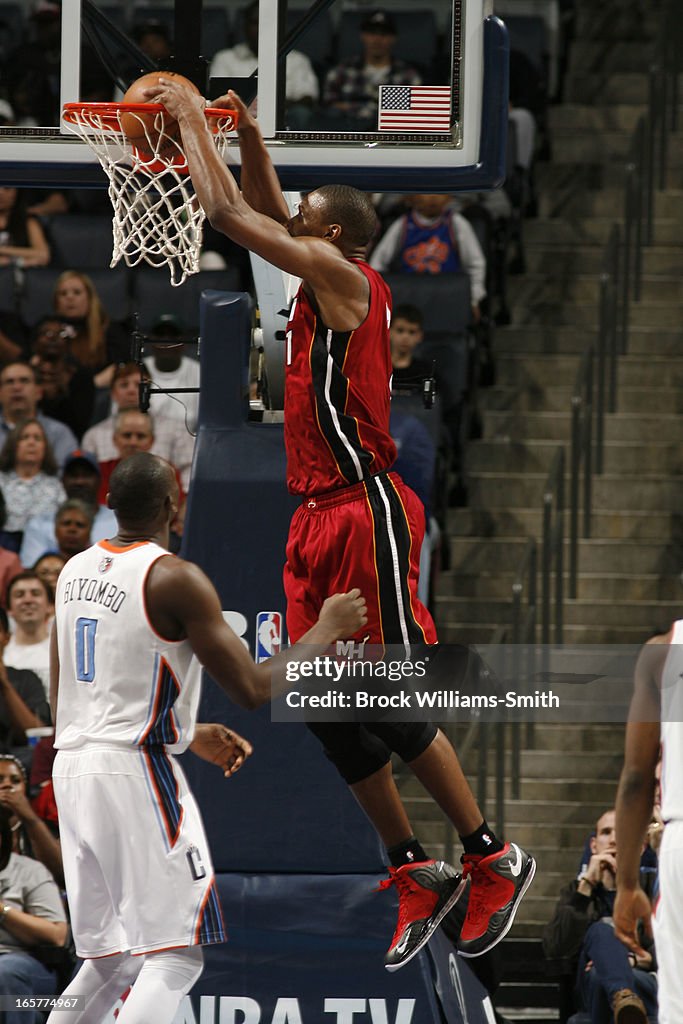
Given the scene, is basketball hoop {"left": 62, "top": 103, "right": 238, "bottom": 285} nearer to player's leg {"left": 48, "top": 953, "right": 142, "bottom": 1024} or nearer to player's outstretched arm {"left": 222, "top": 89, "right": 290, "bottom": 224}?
player's outstretched arm {"left": 222, "top": 89, "right": 290, "bottom": 224}

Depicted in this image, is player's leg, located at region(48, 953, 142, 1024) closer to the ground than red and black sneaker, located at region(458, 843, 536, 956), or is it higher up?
closer to the ground

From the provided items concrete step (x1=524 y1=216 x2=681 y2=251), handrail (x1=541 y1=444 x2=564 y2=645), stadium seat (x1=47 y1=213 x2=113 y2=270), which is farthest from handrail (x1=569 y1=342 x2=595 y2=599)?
stadium seat (x1=47 y1=213 x2=113 y2=270)

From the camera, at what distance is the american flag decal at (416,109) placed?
238 inches

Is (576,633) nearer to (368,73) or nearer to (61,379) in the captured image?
(61,379)

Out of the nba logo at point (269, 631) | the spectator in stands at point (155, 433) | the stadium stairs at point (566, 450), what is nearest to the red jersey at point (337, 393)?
the nba logo at point (269, 631)

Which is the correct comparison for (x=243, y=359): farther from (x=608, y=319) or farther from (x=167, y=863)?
(x=608, y=319)

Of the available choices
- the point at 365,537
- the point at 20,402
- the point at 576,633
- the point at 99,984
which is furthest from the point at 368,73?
the point at 99,984

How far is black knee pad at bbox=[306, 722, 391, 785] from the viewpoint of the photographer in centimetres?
548

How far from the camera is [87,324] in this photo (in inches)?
411

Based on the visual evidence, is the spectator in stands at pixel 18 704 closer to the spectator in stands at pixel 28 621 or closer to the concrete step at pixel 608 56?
the spectator in stands at pixel 28 621

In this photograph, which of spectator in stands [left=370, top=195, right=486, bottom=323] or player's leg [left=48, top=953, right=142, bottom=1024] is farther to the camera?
spectator in stands [left=370, top=195, right=486, bottom=323]

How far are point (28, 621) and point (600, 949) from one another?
3.43m

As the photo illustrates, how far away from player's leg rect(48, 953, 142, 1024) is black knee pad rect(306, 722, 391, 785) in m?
0.90

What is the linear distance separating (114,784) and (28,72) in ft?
27.7
